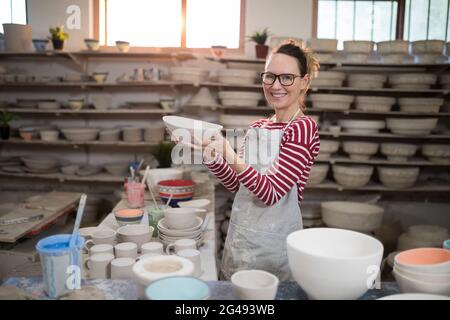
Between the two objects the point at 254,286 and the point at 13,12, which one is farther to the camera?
the point at 13,12

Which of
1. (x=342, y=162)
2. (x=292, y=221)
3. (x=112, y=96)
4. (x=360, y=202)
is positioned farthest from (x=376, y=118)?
(x=292, y=221)

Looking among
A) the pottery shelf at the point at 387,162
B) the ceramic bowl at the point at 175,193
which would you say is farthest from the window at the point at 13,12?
the pottery shelf at the point at 387,162

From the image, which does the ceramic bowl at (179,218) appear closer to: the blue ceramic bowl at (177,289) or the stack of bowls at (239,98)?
the blue ceramic bowl at (177,289)

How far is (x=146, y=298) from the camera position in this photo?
3.40 ft

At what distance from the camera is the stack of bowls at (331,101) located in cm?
460

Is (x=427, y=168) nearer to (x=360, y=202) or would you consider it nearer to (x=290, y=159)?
(x=360, y=202)

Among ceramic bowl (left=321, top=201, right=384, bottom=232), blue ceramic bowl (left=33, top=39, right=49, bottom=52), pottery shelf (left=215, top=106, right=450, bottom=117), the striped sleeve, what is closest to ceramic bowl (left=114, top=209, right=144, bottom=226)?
the striped sleeve

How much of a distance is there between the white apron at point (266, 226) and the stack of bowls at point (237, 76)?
294cm

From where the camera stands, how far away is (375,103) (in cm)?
463

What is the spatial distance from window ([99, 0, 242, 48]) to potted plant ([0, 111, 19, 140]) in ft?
4.53

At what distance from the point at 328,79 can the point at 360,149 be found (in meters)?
0.84

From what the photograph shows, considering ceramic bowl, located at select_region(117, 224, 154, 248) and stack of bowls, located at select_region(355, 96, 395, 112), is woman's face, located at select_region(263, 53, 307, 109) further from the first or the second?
stack of bowls, located at select_region(355, 96, 395, 112)

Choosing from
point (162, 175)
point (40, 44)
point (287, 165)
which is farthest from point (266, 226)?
point (40, 44)

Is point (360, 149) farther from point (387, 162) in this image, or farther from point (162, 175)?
point (162, 175)
